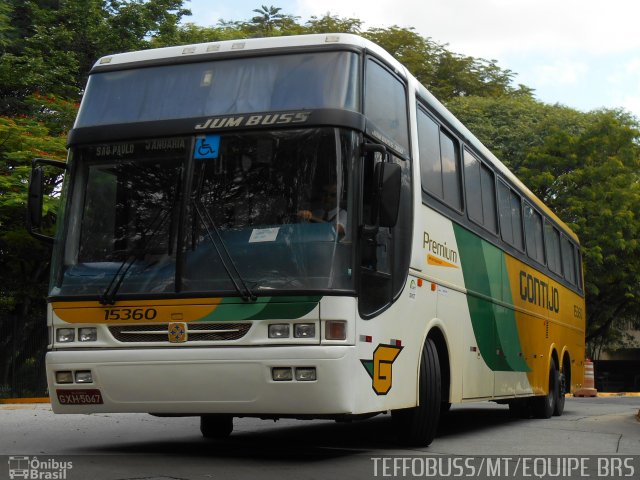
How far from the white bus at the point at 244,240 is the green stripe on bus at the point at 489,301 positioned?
2.12 m

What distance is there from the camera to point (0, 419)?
15.0 meters

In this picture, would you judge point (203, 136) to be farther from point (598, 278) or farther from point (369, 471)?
point (598, 278)

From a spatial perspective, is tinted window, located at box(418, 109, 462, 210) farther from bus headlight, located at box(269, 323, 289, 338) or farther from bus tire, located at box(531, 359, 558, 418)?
bus tire, located at box(531, 359, 558, 418)

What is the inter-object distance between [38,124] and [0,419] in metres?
10.0

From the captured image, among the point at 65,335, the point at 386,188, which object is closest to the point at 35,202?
the point at 65,335

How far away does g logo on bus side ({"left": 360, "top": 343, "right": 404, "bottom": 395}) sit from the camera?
8492 millimetres

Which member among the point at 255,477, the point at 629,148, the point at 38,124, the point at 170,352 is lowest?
the point at 255,477

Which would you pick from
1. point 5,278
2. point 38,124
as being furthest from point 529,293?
point 5,278

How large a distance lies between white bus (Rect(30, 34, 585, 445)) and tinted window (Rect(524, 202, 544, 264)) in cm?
674

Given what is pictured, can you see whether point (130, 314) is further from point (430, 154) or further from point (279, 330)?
point (430, 154)

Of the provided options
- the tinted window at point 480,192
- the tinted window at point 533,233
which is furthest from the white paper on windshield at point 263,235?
the tinted window at point 533,233

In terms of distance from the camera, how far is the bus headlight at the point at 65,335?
873 centimetres

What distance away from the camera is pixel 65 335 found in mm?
8758

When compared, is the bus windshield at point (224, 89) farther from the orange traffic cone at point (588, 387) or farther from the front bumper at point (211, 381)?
the orange traffic cone at point (588, 387)
